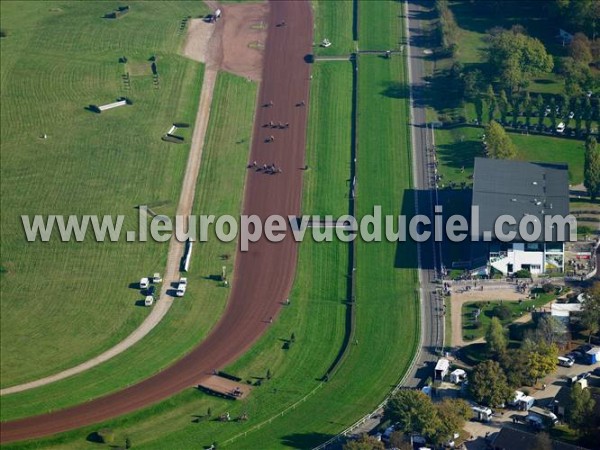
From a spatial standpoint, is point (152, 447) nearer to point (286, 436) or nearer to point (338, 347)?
point (286, 436)

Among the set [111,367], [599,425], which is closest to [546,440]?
[599,425]

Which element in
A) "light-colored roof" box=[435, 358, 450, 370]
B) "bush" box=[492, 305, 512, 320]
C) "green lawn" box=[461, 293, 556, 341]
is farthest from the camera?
"bush" box=[492, 305, 512, 320]

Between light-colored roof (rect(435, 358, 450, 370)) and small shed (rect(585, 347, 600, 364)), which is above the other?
small shed (rect(585, 347, 600, 364))

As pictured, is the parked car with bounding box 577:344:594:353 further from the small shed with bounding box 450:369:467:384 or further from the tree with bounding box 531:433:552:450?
the tree with bounding box 531:433:552:450

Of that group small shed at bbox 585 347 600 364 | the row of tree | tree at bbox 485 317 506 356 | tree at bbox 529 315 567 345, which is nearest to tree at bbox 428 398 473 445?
the row of tree

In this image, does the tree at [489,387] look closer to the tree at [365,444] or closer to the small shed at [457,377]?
the small shed at [457,377]

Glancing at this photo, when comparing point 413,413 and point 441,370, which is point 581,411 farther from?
point 441,370
